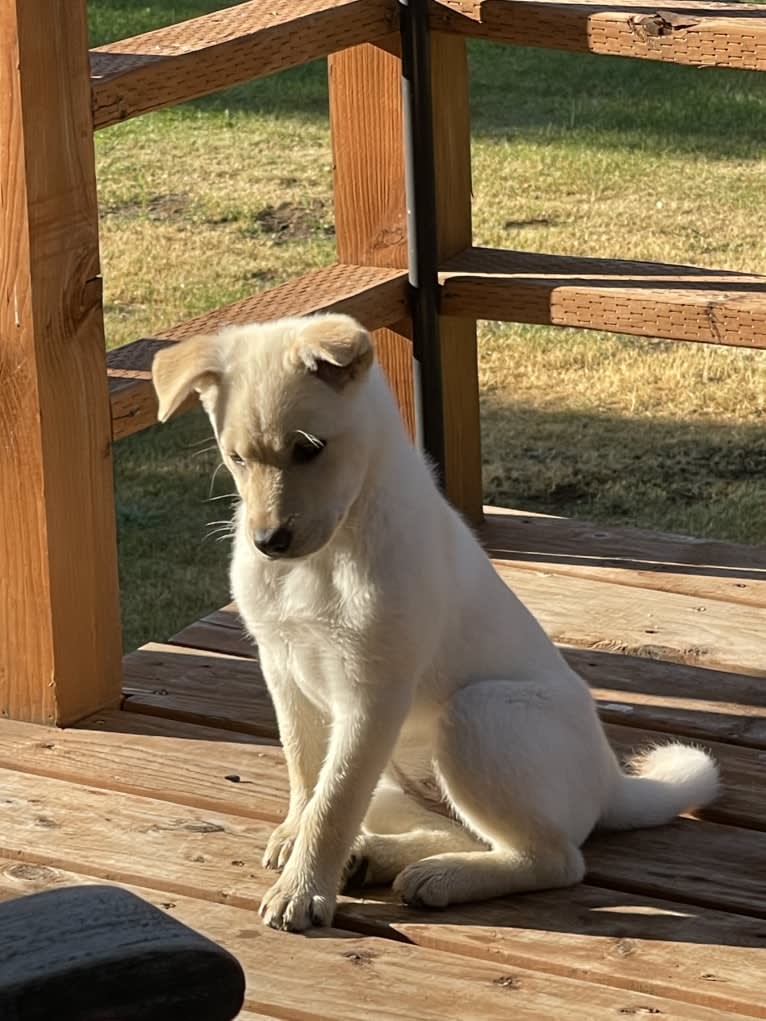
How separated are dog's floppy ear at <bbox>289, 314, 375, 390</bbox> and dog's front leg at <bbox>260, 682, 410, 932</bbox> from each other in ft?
1.62

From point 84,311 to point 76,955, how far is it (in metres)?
2.28

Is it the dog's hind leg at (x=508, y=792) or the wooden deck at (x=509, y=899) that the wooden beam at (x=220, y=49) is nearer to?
the wooden deck at (x=509, y=899)

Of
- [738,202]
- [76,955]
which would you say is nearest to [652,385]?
[738,202]

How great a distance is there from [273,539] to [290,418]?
18cm

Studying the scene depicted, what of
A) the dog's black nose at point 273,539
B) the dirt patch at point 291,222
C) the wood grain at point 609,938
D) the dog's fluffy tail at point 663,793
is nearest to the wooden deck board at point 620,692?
the dog's fluffy tail at point 663,793

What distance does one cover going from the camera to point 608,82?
403 inches

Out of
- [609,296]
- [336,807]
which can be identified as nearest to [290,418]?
[336,807]

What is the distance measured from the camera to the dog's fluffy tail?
331cm

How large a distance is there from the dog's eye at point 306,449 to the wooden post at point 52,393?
1.00 m

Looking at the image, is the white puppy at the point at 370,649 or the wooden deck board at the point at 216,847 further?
the wooden deck board at the point at 216,847

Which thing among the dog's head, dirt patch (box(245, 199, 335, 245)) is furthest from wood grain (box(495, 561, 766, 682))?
dirt patch (box(245, 199, 335, 245))

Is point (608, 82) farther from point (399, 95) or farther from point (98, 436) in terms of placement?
point (98, 436)

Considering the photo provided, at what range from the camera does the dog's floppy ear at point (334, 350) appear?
271 cm

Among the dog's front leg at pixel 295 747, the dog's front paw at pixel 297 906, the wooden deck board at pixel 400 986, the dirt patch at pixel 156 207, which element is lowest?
the dirt patch at pixel 156 207
